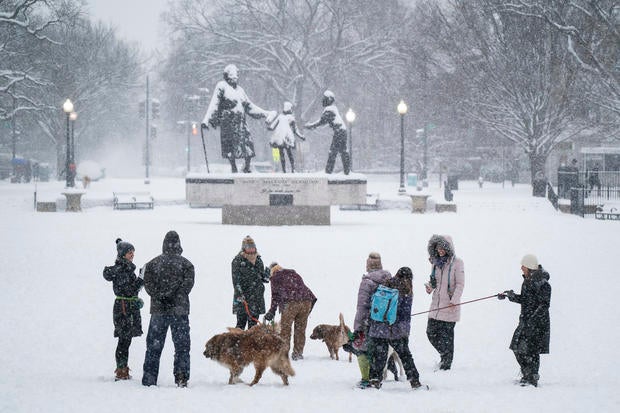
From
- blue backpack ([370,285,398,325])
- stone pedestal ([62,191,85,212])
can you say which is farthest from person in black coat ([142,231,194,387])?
stone pedestal ([62,191,85,212])

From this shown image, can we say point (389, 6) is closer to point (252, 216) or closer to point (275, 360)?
point (252, 216)

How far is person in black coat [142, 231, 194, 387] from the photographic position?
24.4 ft

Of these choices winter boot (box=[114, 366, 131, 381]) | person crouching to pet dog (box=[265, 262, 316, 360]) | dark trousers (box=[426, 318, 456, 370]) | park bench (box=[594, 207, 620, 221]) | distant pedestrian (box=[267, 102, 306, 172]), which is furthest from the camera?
park bench (box=[594, 207, 620, 221])

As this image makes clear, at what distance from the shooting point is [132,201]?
3294 cm

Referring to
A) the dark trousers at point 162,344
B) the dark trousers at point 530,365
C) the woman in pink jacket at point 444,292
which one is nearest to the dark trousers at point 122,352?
the dark trousers at point 162,344

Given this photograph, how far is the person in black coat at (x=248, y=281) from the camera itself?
8.83m

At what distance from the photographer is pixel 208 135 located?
7444 cm

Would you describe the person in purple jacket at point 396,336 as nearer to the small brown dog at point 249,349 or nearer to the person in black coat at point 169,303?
the small brown dog at point 249,349

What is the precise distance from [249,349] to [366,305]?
3.72 ft

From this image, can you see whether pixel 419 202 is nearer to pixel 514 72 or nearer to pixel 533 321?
pixel 514 72

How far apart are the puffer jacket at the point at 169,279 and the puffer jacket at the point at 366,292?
5.04 feet

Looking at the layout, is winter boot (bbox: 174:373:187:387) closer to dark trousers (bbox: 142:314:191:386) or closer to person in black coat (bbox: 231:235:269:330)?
dark trousers (bbox: 142:314:191:386)

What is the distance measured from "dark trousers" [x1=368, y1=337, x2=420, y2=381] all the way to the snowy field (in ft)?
0.69

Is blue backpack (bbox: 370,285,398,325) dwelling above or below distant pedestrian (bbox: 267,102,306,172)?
below
